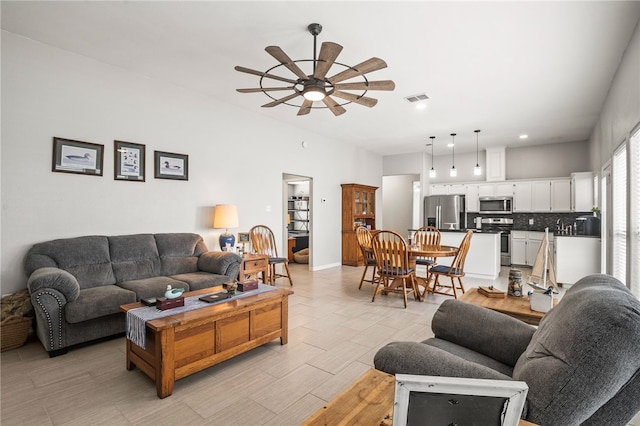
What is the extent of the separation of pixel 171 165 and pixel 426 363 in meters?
4.17

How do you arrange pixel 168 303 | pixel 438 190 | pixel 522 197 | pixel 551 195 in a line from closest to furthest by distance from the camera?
pixel 168 303 → pixel 551 195 → pixel 522 197 → pixel 438 190

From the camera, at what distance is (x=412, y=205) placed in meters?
10.3

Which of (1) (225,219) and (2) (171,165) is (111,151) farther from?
(1) (225,219)

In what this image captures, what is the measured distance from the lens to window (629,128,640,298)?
3.08 meters

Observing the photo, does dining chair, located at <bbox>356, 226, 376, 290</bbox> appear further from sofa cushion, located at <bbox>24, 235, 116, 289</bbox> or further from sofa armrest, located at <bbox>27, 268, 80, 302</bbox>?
sofa armrest, located at <bbox>27, 268, 80, 302</bbox>

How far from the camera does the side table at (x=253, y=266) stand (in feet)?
15.1

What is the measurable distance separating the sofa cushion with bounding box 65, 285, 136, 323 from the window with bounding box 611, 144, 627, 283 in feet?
18.6

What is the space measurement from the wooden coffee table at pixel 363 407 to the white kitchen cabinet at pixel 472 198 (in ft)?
26.8

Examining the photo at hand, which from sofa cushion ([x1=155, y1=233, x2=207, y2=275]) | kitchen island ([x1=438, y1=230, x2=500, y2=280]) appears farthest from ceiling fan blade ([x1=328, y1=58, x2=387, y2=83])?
kitchen island ([x1=438, y1=230, x2=500, y2=280])

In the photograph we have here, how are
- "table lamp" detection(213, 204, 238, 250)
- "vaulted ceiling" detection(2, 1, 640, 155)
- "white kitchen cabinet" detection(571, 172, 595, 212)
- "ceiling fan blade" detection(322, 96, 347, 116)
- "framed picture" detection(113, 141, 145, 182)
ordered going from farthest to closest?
"white kitchen cabinet" detection(571, 172, 595, 212) → "table lamp" detection(213, 204, 238, 250) → "framed picture" detection(113, 141, 145, 182) → "ceiling fan blade" detection(322, 96, 347, 116) → "vaulted ceiling" detection(2, 1, 640, 155)

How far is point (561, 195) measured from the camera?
24.1ft

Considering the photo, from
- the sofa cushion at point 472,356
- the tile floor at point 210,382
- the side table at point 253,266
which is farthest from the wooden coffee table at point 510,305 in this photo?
the side table at point 253,266

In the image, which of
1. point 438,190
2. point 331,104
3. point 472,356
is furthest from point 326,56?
point 438,190

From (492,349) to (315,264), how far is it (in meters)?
5.40
